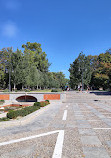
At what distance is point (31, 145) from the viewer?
5.18 m

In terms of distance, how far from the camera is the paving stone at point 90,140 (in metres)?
5.31

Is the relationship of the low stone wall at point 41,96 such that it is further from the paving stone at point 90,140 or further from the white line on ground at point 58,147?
the paving stone at point 90,140

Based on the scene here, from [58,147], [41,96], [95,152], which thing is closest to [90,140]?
[95,152]

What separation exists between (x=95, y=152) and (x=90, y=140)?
1.14 metres

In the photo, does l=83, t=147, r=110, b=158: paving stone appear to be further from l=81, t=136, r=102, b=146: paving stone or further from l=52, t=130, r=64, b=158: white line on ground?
l=52, t=130, r=64, b=158: white line on ground

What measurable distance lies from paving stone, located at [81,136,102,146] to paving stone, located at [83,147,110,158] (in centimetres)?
48

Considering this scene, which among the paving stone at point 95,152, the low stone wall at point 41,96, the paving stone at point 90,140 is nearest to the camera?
the paving stone at point 95,152

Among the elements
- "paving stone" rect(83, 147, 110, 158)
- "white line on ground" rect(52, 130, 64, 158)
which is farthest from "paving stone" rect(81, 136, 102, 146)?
"white line on ground" rect(52, 130, 64, 158)

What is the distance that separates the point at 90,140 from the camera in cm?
563

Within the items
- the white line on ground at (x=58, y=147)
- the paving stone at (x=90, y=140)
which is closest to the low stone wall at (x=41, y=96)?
the white line on ground at (x=58, y=147)

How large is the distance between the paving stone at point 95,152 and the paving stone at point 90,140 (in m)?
0.48

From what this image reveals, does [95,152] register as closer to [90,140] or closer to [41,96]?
[90,140]

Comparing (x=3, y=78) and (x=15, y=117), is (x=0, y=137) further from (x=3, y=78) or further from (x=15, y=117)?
(x=3, y=78)

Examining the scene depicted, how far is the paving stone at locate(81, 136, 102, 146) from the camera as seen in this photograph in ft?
17.4
